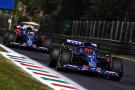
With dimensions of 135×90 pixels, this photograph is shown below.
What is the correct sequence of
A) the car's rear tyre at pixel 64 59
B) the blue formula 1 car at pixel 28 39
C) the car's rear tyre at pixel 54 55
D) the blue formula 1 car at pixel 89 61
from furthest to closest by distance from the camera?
the blue formula 1 car at pixel 28 39
the car's rear tyre at pixel 54 55
the car's rear tyre at pixel 64 59
the blue formula 1 car at pixel 89 61

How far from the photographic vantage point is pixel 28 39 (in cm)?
2288

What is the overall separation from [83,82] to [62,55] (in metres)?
2.13

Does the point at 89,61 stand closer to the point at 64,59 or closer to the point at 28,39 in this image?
the point at 64,59

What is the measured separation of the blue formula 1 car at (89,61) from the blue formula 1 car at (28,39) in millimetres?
7862

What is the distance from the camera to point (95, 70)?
1416cm

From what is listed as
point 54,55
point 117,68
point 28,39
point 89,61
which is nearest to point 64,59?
point 89,61

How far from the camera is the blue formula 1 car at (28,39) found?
23.0m

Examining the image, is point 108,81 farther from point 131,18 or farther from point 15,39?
point 131,18

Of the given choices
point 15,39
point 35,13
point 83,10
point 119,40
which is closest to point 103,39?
point 119,40

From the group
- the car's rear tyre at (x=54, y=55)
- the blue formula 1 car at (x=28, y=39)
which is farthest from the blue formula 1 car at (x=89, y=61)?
the blue formula 1 car at (x=28, y=39)

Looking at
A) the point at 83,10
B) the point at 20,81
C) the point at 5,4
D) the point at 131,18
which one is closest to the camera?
the point at 20,81

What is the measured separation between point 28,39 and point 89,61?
29.2 ft

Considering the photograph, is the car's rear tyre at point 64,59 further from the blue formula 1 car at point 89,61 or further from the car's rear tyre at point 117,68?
the car's rear tyre at point 117,68

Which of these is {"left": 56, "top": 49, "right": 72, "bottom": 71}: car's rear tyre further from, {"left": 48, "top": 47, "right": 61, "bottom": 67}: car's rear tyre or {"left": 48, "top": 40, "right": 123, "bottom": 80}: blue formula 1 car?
{"left": 48, "top": 47, "right": 61, "bottom": 67}: car's rear tyre
